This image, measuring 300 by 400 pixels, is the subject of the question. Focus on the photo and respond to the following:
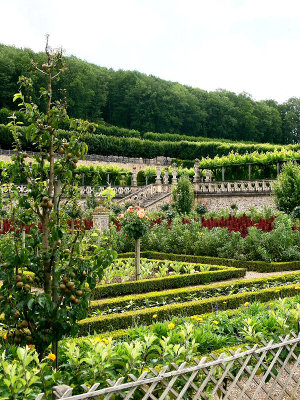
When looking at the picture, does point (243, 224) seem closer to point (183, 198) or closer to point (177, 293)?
A: point (177, 293)

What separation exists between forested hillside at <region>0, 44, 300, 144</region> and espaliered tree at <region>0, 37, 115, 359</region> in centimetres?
4816

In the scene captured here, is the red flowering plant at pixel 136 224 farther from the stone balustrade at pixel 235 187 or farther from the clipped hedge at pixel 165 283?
the stone balustrade at pixel 235 187

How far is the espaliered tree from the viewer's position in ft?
11.7

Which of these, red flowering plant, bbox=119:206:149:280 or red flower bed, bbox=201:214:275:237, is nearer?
red flowering plant, bbox=119:206:149:280

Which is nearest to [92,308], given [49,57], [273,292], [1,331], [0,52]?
[1,331]

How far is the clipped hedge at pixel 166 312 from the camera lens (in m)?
6.02

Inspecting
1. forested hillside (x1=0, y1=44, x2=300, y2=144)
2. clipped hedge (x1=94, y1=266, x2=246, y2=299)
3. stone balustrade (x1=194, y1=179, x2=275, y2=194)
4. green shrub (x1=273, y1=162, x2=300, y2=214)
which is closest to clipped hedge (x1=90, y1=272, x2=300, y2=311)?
clipped hedge (x1=94, y1=266, x2=246, y2=299)

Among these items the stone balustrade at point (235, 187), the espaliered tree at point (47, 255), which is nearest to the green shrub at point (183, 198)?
the stone balustrade at point (235, 187)

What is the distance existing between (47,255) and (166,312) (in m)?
3.20

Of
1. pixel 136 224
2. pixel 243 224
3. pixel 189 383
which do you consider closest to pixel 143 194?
pixel 243 224

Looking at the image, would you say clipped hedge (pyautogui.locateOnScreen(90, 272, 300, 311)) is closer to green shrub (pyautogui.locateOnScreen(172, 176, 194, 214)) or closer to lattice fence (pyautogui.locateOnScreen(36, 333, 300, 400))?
lattice fence (pyautogui.locateOnScreen(36, 333, 300, 400))

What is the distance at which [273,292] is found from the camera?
770 centimetres

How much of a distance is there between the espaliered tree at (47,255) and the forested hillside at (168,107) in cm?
4816

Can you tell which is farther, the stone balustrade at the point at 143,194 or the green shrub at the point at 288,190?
the stone balustrade at the point at 143,194
